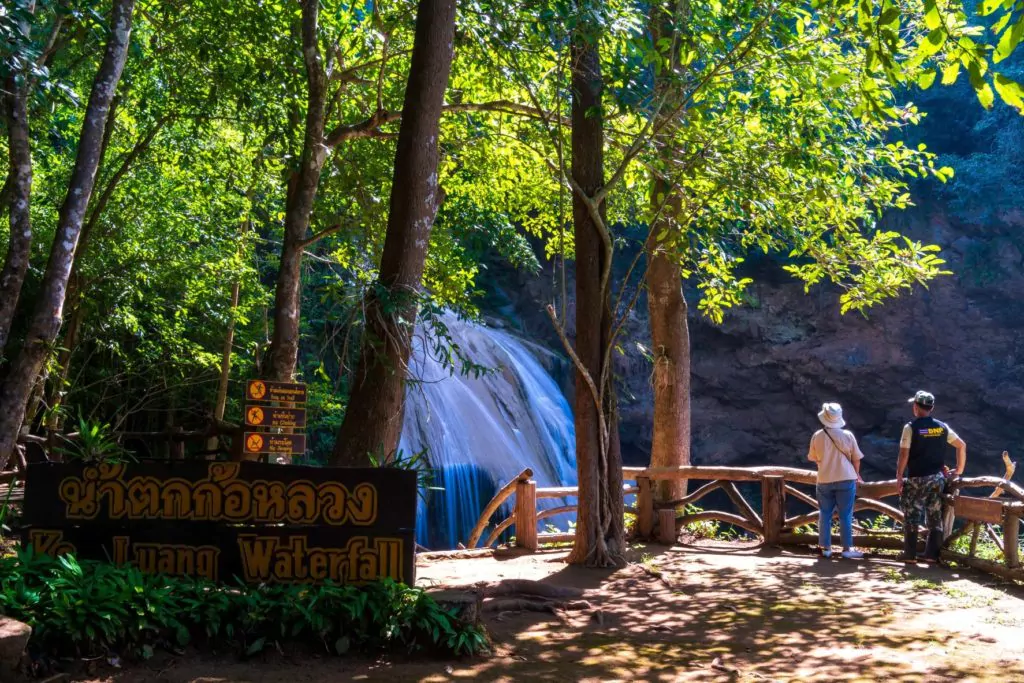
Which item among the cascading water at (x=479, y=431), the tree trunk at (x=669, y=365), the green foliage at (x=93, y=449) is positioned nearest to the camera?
the green foliage at (x=93, y=449)

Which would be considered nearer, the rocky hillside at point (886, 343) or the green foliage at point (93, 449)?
the green foliage at point (93, 449)

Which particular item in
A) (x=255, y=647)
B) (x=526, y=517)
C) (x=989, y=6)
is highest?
(x=989, y=6)

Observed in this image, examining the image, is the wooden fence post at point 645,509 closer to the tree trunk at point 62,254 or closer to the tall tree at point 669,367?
the tall tree at point 669,367

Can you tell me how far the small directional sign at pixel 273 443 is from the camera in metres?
7.22

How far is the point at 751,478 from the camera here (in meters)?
10.1

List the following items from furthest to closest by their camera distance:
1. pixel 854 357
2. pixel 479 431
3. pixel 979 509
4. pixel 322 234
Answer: pixel 854 357 < pixel 479 431 < pixel 322 234 < pixel 979 509

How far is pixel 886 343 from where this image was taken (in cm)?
2761

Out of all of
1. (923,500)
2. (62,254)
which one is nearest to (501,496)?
(923,500)

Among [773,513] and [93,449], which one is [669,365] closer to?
[773,513]

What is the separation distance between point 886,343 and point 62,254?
2501 cm

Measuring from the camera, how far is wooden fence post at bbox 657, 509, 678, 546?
10477 mm

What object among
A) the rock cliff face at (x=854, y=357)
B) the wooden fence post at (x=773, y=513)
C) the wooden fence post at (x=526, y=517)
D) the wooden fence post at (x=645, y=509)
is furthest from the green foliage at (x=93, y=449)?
the rock cliff face at (x=854, y=357)

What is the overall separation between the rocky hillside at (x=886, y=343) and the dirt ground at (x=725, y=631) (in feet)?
58.5

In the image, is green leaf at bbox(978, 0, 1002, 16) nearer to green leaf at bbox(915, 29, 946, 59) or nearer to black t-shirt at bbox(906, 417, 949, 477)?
green leaf at bbox(915, 29, 946, 59)
